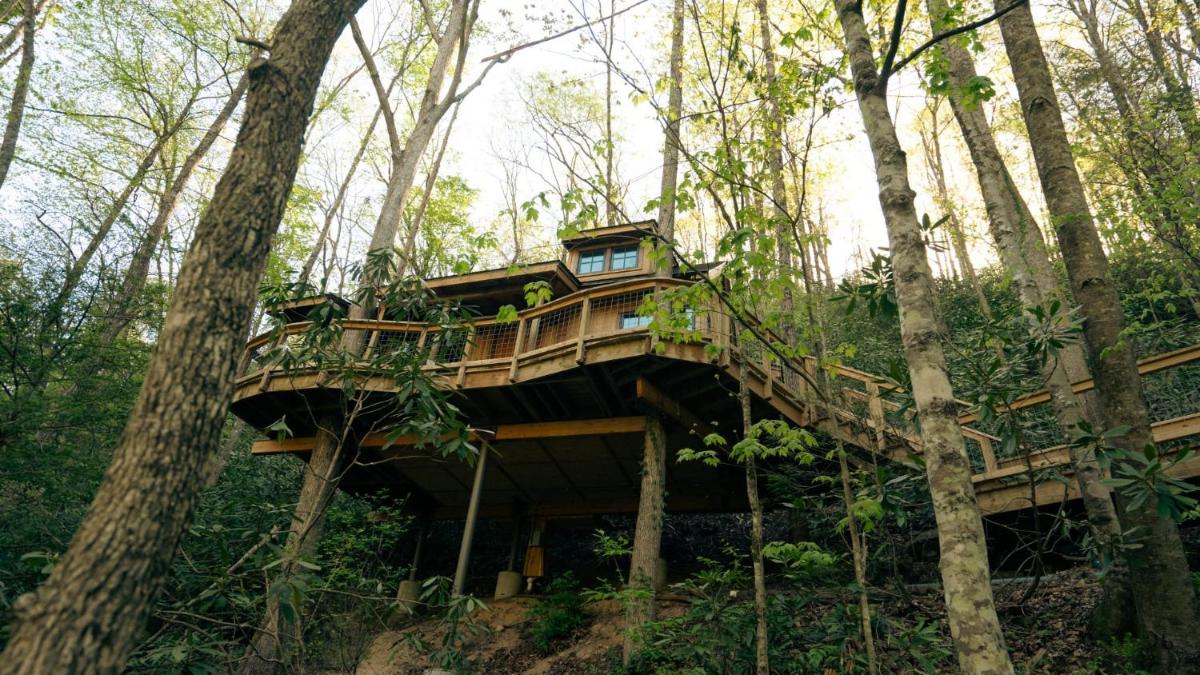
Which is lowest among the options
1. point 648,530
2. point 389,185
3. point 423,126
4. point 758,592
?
point 758,592

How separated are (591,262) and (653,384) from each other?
6520 millimetres

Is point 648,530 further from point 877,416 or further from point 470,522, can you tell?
point 877,416

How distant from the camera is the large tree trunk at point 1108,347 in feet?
14.6

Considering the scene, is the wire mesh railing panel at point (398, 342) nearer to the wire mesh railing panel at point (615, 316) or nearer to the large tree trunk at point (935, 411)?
the wire mesh railing panel at point (615, 316)

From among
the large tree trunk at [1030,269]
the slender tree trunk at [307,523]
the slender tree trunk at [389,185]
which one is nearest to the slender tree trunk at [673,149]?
the large tree trunk at [1030,269]

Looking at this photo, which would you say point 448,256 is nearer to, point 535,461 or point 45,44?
point 45,44

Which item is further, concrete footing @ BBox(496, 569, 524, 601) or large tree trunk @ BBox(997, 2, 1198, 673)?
concrete footing @ BBox(496, 569, 524, 601)

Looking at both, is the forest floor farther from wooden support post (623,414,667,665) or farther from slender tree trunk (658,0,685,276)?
slender tree trunk (658,0,685,276)

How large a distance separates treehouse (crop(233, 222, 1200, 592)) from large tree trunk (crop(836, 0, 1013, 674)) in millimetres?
2516

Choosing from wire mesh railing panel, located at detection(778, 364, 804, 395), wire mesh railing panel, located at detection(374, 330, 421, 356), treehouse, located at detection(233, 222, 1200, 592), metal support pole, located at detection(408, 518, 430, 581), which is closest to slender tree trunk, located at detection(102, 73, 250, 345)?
treehouse, located at detection(233, 222, 1200, 592)

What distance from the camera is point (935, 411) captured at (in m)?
3.26

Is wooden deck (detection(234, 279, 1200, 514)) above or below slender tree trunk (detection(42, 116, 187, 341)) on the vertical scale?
below

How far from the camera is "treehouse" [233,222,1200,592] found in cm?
776

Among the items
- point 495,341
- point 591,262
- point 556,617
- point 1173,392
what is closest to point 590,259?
point 591,262
